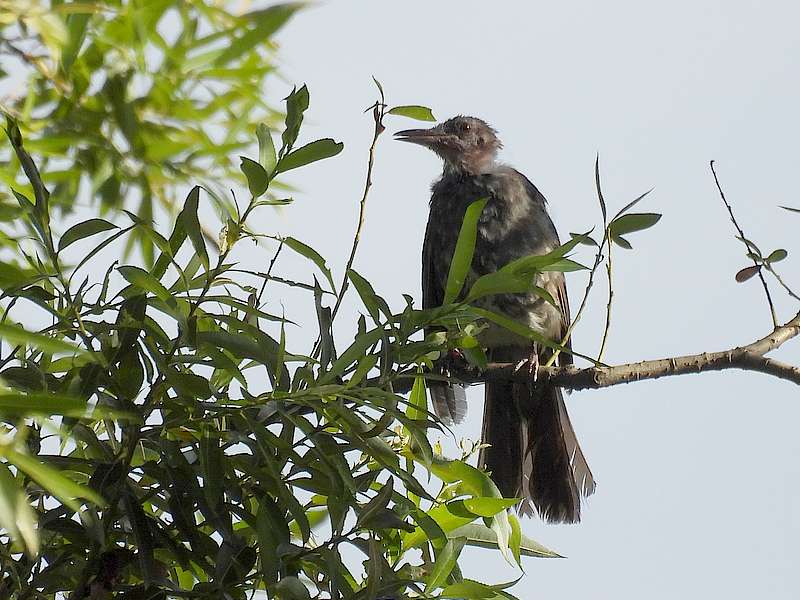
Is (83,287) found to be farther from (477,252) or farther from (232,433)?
(477,252)

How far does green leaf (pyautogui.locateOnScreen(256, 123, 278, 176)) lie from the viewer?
5.65 feet

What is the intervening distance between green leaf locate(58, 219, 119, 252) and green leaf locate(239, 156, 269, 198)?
215 millimetres

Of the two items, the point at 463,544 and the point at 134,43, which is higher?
the point at 134,43

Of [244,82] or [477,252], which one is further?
[477,252]

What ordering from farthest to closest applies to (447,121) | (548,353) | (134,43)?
(447,121), (548,353), (134,43)

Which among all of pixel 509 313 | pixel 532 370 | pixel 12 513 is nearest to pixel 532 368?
pixel 532 370

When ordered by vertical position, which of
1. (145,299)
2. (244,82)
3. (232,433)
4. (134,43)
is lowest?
(232,433)

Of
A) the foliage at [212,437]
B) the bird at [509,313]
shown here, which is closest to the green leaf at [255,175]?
the foliage at [212,437]

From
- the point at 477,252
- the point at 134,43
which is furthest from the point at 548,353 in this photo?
the point at 134,43

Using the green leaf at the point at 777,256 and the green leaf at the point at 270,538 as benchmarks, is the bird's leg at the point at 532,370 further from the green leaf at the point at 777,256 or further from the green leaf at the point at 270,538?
the green leaf at the point at 270,538

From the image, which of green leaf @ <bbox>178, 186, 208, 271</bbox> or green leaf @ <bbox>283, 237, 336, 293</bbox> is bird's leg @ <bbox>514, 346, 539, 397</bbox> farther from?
green leaf @ <bbox>178, 186, 208, 271</bbox>

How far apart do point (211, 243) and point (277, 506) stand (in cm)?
96

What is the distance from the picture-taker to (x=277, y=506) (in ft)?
5.37

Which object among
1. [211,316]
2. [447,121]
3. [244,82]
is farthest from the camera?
[447,121]
